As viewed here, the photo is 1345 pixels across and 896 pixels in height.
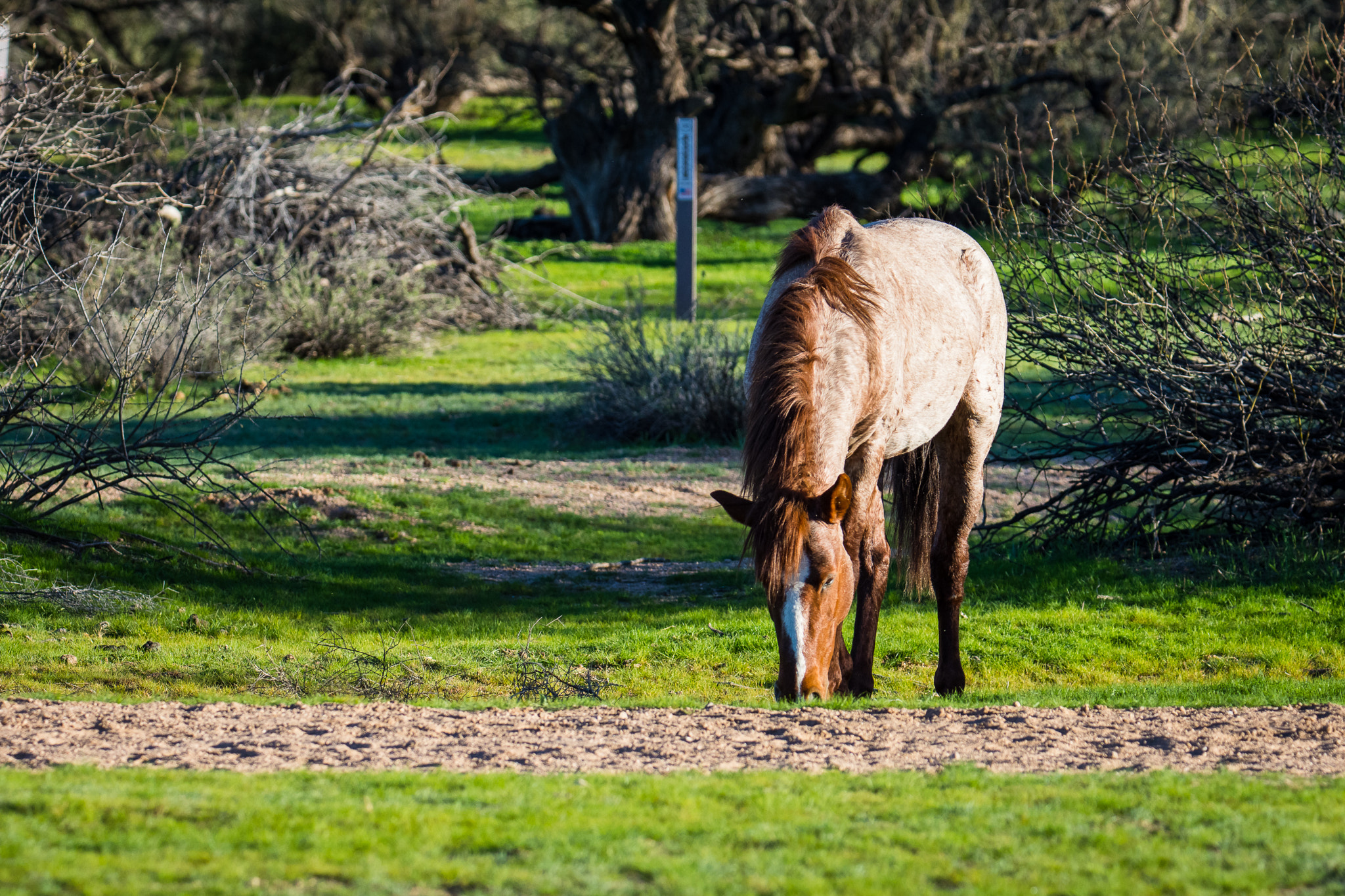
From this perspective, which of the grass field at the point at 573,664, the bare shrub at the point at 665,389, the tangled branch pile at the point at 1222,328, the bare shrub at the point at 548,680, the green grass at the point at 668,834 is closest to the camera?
the green grass at the point at 668,834

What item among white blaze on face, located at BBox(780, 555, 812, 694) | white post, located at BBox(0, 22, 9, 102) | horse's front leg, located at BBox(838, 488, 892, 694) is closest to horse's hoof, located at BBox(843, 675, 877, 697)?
horse's front leg, located at BBox(838, 488, 892, 694)

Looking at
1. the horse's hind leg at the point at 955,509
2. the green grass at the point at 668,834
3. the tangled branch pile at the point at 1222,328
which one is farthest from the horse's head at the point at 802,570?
the tangled branch pile at the point at 1222,328

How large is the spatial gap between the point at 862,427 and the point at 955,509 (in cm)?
139

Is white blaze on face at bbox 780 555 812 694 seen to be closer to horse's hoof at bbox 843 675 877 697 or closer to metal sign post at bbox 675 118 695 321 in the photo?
horse's hoof at bbox 843 675 877 697

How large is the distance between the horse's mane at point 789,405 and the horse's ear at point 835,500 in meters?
0.05

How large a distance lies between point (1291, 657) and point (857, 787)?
4598mm

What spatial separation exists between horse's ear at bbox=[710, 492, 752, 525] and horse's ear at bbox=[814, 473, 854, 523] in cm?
30

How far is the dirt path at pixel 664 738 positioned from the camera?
5.12 meters

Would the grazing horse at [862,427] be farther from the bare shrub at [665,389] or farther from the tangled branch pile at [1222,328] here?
the bare shrub at [665,389]

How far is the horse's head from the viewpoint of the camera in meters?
5.26

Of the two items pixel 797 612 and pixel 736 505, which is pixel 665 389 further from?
pixel 797 612

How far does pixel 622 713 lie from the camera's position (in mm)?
6051

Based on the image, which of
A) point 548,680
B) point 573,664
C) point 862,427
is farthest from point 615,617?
point 862,427

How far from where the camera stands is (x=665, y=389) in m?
14.7
